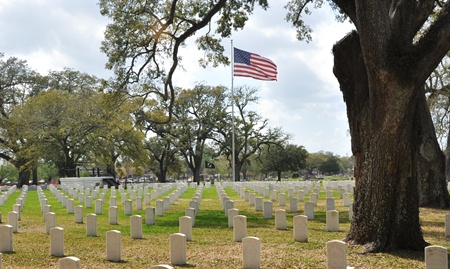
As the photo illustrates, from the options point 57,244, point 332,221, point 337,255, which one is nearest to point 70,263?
point 57,244

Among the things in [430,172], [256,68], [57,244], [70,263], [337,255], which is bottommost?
[57,244]

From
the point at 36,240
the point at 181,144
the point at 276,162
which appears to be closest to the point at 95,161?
the point at 181,144

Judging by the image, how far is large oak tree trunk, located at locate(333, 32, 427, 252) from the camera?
8180 millimetres

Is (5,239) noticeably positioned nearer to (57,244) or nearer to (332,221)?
(57,244)

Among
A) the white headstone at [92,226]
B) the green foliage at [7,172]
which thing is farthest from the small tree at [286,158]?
the white headstone at [92,226]

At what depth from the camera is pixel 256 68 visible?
29.1m

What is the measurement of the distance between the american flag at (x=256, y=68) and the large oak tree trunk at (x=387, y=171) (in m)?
20.0

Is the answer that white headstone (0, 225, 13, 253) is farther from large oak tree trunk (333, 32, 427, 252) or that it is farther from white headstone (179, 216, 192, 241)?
large oak tree trunk (333, 32, 427, 252)

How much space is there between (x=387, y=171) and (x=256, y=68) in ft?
69.7

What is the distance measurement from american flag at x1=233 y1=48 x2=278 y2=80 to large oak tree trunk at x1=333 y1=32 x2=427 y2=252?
65.7 feet

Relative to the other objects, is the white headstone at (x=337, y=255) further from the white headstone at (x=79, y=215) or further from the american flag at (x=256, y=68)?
the american flag at (x=256, y=68)

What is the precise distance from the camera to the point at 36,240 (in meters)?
10.9

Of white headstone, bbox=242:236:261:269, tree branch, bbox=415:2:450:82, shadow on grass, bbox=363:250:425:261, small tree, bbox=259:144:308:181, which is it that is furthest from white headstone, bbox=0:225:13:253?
small tree, bbox=259:144:308:181

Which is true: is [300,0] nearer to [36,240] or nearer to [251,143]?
[36,240]
